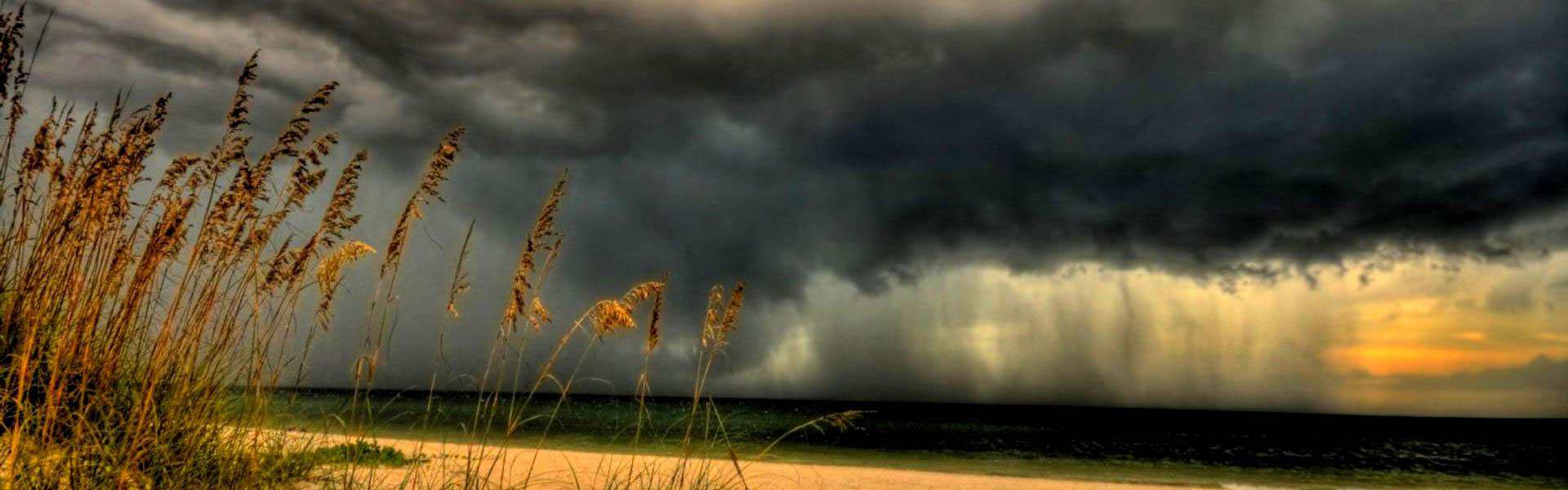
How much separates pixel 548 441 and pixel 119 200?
67.7 ft

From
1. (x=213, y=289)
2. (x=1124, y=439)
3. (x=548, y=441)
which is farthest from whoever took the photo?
(x=1124, y=439)

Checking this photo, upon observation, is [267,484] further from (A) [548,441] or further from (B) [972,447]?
(B) [972,447]

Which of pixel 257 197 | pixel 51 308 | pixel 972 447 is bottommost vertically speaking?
pixel 972 447

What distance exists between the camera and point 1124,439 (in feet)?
165

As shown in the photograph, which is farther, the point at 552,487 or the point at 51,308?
the point at 552,487

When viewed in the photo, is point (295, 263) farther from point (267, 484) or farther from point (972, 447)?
point (972, 447)

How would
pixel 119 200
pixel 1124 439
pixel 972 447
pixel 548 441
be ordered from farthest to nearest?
1. pixel 1124 439
2. pixel 972 447
3. pixel 548 441
4. pixel 119 200

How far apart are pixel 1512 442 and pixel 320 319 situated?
266 feet

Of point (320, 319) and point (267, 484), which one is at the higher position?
point (320, 319)

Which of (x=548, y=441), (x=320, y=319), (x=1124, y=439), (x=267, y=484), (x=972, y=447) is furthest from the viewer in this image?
(x=1124, y=439)

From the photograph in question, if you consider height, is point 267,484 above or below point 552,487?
above

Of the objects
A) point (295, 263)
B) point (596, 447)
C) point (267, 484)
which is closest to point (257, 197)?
point (295, 263)

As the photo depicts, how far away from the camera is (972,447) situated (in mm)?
38906

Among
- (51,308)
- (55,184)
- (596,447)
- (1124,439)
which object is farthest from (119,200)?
(1124,439)
